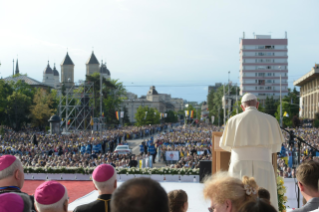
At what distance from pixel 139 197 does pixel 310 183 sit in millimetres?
2134

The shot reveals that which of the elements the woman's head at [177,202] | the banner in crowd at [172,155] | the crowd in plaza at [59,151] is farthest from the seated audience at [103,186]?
the banner in crowd at [172,155]

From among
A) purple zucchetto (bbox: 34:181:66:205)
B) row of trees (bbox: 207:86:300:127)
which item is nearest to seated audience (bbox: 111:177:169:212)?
purple zucchetto (bbox: 34:181:66:205)

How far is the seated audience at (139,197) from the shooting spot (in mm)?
1900

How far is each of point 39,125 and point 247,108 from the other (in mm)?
59324

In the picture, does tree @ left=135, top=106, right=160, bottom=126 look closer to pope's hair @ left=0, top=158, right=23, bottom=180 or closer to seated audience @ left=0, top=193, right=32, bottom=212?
pope's hair @ left=0, top=158, right=23, bottom=180

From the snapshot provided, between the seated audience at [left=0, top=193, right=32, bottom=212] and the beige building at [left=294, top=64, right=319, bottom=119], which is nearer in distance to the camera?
the seated audience at [left=0, top=193, right=32, bottom=212]

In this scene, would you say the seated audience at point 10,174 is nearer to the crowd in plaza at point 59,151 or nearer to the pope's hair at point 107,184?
the pope's hair at point 107,184

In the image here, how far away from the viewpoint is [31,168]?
18234mm

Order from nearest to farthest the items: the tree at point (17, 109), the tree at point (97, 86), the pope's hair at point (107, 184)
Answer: the pope's hair at point (107, 184) < the tree at point (17, 109) < the tree at point (97, 86)

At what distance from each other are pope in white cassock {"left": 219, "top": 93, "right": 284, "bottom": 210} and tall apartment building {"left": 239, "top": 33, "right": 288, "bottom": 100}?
117 meters

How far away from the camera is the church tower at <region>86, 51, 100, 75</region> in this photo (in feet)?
460

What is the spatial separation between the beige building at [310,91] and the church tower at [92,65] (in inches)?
3173

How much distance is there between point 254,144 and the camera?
17.4 ft

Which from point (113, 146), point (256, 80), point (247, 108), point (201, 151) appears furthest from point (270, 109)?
point (247, 108)
